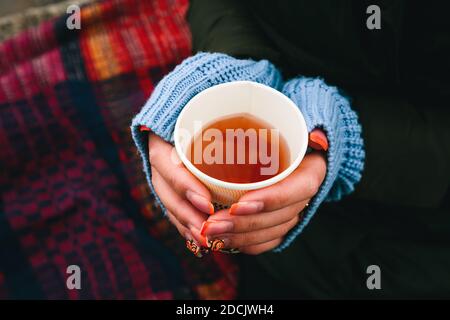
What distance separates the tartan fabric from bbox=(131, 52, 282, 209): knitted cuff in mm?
513

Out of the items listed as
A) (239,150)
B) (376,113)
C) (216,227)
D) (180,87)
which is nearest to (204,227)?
(216,227)

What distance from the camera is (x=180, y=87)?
816 mm

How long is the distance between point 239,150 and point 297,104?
180 millimetres

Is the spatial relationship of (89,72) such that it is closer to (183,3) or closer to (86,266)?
(183,3)

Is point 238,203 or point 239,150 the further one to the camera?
point 239,150

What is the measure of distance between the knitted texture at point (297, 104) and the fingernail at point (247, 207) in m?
0.19

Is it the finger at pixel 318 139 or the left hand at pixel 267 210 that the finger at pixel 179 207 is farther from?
the finger at pixel 318 139

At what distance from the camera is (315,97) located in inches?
33.3

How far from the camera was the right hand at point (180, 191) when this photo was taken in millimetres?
691

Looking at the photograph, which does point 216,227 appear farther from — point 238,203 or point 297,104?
point 297,104

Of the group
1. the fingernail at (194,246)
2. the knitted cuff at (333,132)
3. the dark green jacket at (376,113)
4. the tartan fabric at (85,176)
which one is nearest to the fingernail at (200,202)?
the fingernail at (194,246)

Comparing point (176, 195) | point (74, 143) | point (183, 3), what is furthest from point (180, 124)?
point (183, 3)

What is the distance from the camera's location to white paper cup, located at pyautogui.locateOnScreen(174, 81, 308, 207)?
69 centimetres
